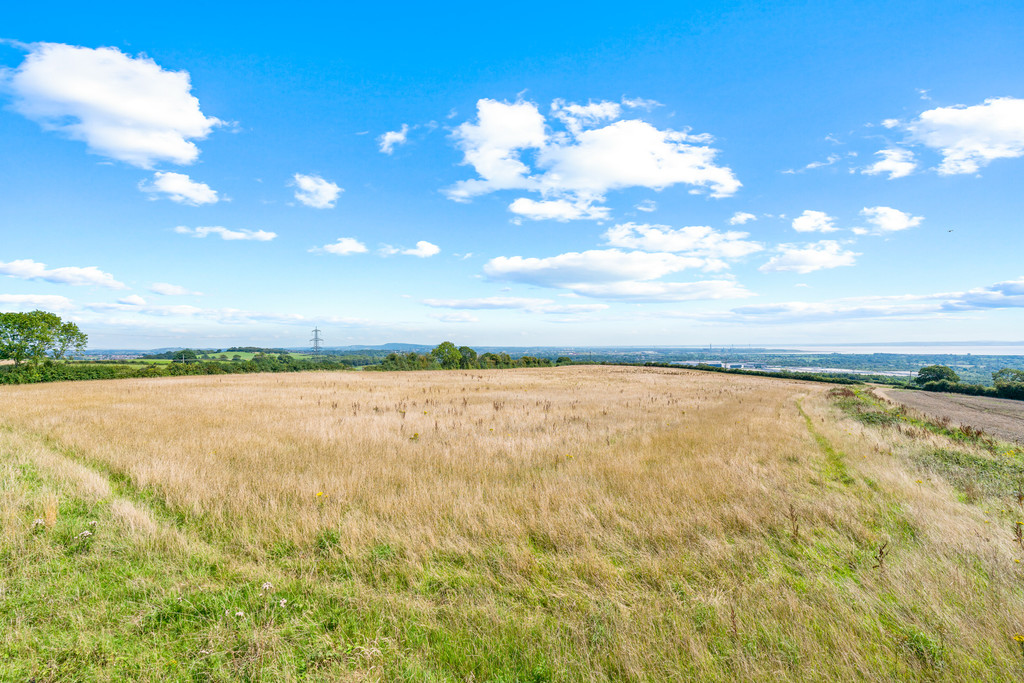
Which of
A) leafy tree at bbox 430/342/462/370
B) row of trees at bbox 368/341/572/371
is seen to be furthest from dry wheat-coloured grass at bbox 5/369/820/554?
leafy tree at bbox 430/342/462/370

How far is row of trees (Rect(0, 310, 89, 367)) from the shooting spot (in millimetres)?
44094

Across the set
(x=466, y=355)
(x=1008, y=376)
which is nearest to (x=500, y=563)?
(x=1008, y=376)

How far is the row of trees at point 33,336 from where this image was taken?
4409cm

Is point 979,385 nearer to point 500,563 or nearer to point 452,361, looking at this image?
point 500,563

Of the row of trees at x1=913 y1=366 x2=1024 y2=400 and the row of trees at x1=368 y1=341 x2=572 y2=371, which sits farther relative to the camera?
the row of trees at x1=368 y1=341 x2=572 y2=371

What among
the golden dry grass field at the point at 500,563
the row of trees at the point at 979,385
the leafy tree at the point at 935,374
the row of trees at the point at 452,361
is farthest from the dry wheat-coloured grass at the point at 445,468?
the row of trees at the point at 452,361

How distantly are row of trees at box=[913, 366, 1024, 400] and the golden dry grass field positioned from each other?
39535 millimetres

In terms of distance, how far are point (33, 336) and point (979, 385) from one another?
107 metres

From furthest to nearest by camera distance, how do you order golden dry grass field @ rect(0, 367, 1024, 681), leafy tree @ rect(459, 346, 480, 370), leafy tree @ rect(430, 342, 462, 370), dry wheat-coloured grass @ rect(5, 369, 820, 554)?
1. leafy tree @ rect(459, 346, 480, 370)
2. leafy tree @ rect(430, 342, 462, 370)
3. dry wheat-coloured grass @ rect(5, 369, 820, 554)
4. golden dry grass field @ rect(0, 367, 1024, 681)

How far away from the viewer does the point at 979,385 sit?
1667 inches

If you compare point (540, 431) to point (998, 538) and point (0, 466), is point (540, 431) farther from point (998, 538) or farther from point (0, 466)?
point (0, 466)

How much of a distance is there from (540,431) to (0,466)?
12.8 m

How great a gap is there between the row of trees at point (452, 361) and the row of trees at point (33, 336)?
4017cm

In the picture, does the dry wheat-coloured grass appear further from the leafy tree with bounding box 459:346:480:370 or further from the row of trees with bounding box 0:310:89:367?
the leafy tree with bounding box 459:346:480:370
